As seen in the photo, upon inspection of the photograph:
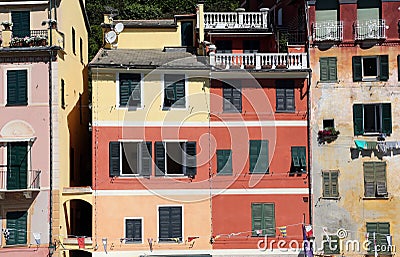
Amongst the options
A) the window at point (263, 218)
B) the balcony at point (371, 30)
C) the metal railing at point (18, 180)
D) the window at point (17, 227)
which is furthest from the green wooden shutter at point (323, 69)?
the window at point (17, 227)

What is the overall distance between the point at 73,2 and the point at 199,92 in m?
10.2

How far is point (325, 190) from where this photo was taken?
40438 mm

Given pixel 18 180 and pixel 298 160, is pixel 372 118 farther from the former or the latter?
pixel 18 180

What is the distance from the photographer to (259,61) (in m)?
41.1

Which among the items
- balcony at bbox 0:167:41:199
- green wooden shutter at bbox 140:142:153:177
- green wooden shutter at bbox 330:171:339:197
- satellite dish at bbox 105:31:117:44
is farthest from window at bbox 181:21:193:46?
balcony at bbox 0:167:41:199

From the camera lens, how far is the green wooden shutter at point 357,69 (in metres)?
41.2

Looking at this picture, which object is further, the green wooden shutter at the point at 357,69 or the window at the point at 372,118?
the green wooden shutter at the point at 357,69

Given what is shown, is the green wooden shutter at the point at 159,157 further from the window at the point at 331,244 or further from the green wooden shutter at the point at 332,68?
the green wooden shutter at the point at 332,68

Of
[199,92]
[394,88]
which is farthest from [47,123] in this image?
[394,88]

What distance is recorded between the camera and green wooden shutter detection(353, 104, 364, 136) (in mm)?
40750

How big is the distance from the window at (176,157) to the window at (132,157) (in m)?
0.54

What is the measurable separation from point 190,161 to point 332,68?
9.53 metres

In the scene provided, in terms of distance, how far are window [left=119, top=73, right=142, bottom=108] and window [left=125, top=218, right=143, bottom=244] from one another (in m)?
6.14

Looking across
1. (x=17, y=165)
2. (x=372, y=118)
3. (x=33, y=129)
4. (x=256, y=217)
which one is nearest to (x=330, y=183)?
(x=372, y=118)
